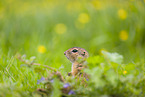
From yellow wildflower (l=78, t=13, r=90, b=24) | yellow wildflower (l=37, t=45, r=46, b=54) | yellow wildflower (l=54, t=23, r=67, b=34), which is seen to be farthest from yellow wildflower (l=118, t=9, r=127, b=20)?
yellow wildflower (l=37, t=45, r=46, b=54)

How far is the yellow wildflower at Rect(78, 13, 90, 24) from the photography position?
20.1ft

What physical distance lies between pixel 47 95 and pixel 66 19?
457 centimetres

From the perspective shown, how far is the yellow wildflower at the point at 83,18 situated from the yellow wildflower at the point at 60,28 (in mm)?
465

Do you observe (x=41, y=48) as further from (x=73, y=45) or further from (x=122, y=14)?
(x=122, y=14)

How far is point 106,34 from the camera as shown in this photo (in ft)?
17.1

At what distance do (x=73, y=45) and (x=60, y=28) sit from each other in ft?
5.94

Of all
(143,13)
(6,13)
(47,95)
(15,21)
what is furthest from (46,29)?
(47,95)

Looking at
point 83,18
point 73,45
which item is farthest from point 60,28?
point 73,45

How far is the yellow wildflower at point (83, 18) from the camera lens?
20.1 ft

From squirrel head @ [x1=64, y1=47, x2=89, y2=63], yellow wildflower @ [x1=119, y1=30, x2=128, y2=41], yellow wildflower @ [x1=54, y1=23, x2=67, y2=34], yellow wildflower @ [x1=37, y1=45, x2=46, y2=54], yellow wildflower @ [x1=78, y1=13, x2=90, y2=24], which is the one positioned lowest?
squirrel head @ [x1=64, y1=47, x2=89, y2=63]

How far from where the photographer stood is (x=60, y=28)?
6023 mm

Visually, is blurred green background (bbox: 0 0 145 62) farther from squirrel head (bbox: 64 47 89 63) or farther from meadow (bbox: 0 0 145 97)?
squirrel head (bbox: 64 47 89 63)

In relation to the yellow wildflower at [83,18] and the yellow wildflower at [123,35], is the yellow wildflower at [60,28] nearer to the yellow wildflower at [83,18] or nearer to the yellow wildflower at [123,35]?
the yellow wildflower at [83,18]

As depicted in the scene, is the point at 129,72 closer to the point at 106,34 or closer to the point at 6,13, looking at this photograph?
the point at 106,34
